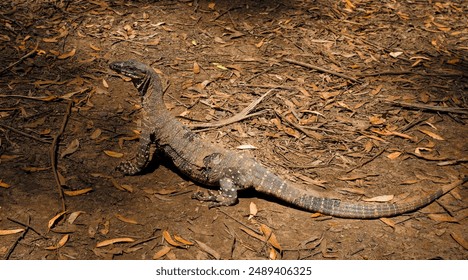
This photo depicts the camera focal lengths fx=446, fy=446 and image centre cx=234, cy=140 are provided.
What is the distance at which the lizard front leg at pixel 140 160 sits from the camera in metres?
5.14

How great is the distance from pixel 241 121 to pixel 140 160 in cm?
156

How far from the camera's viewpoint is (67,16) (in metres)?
7.99

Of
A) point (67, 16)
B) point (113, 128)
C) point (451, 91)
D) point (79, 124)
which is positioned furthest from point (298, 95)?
point (67, 16)

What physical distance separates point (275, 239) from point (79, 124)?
3.02 meters

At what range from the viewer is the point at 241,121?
6.05 meters

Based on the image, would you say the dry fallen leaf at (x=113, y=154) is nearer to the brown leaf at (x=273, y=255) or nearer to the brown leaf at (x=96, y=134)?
the brown leaf at (x=96, y=134)

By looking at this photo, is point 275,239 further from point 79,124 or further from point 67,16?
point 67,16

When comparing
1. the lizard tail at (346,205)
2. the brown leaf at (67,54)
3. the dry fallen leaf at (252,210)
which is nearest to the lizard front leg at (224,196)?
the dry fallen leaf at (252,210)

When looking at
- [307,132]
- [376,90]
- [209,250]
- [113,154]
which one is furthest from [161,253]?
[376,90]

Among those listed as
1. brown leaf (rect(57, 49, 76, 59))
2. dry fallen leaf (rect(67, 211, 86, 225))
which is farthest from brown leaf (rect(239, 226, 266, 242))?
brown leaf (rect(57, 49, 76, 59))

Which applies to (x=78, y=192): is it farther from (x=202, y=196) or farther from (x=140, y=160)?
(x=202, y=196)

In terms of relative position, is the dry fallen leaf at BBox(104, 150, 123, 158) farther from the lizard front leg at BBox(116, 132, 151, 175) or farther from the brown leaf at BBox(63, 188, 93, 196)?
the brown leaf at BBox(63, 188, 93, 196)

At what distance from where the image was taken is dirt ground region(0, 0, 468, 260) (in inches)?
174

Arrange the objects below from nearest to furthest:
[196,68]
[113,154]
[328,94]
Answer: [113,154] < [328,94] < [196,68]
